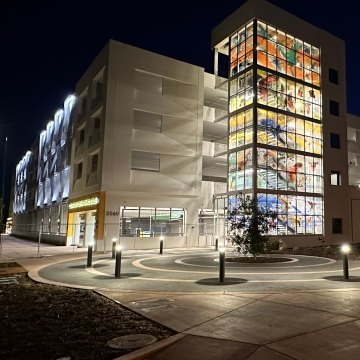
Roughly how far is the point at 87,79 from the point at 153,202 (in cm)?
1464

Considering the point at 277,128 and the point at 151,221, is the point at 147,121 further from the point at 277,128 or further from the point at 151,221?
the point at 277,128

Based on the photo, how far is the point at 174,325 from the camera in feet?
22.2

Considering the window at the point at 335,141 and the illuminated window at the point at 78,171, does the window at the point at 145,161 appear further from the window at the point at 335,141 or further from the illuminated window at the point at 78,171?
Result: the window at the point at 335,141

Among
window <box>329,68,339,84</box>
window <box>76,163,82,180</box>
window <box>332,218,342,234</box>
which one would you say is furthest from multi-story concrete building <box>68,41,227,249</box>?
window <box>329,68,339,84</box>

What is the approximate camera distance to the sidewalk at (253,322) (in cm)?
534

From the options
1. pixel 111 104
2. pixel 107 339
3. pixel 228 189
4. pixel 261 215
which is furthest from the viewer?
pixel 228 189

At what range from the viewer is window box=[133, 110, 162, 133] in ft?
104

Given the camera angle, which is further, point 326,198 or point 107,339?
point 326,198

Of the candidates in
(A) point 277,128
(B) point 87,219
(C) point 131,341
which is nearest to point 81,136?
(B) point 87,219

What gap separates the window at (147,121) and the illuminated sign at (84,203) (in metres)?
7.26

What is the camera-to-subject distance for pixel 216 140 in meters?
37.7

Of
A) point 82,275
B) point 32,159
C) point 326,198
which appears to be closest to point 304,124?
point 326,198

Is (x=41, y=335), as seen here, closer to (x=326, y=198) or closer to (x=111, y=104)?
(x=111, y=104)

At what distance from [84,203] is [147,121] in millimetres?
9272
